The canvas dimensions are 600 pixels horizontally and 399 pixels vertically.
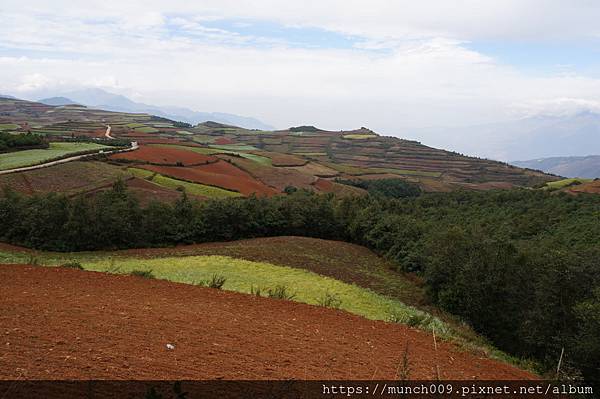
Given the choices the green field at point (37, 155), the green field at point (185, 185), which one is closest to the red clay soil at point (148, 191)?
the green field at point (185, 185)

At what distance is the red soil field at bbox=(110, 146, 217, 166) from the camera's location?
74.4 metres

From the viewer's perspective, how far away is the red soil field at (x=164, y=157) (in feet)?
244

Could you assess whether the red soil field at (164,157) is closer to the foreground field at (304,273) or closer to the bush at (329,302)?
the foreground field at (304,273)

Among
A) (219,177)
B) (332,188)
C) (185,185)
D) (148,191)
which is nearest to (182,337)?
(148,191)

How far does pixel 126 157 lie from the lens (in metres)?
72.8

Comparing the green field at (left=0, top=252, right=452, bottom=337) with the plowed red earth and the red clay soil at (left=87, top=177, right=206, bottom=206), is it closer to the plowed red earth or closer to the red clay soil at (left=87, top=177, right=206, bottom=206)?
the plowed red earth

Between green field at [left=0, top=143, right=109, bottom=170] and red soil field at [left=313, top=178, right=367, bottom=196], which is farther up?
green field at [left=0, top=143, right=109, bottom=170]

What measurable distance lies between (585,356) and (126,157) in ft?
227

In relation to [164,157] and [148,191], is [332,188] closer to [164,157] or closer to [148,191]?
[164,157]

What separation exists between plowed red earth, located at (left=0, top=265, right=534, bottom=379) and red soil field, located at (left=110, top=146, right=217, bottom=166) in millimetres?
59732

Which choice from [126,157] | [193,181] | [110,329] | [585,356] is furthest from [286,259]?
[126,157]

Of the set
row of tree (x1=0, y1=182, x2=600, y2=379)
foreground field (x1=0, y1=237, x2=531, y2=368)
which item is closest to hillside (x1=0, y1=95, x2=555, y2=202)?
row of tree (x1=0, y1=182, x2=600, y2=379)

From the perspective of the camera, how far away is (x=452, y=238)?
31.2 metres

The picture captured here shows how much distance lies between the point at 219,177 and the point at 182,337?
2534 inches
